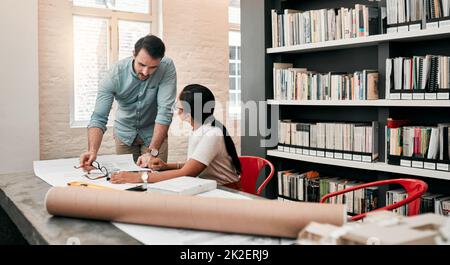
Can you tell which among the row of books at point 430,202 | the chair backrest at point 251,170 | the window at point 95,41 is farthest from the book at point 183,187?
the window at point 95,41

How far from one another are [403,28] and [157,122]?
1.63 meters

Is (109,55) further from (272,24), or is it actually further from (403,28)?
(403,28)

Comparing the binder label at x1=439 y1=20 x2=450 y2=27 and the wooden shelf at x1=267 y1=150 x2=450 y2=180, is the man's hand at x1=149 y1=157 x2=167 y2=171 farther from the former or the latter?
the binder label at x1=439 y1=20 x2=450 y2=27

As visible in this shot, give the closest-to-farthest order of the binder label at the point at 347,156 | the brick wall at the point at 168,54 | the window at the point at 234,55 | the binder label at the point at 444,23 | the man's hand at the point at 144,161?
the man's hand at the point at 144,161 → the binder label at the point at 444,23 → the binder label at the point at 347,156 → the brick wall at the point at 168,54 → the window at the point at 234,55

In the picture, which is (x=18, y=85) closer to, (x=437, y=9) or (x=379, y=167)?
(x=379, y=167)

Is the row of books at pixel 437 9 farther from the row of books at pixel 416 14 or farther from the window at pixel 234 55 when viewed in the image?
the window at pixel 234 55

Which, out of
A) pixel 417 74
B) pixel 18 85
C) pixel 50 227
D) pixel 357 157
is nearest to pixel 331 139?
pixel 357 157

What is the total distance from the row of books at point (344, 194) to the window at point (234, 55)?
2.79 m

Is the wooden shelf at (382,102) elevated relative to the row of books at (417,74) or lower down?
lower down

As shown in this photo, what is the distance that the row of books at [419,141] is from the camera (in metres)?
2.56

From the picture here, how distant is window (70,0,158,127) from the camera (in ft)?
16.1

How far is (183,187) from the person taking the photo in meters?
1.61

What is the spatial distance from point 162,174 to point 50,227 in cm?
77

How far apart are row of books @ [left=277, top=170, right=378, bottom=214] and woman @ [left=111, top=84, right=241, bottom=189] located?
Answer: 3.53 ft
